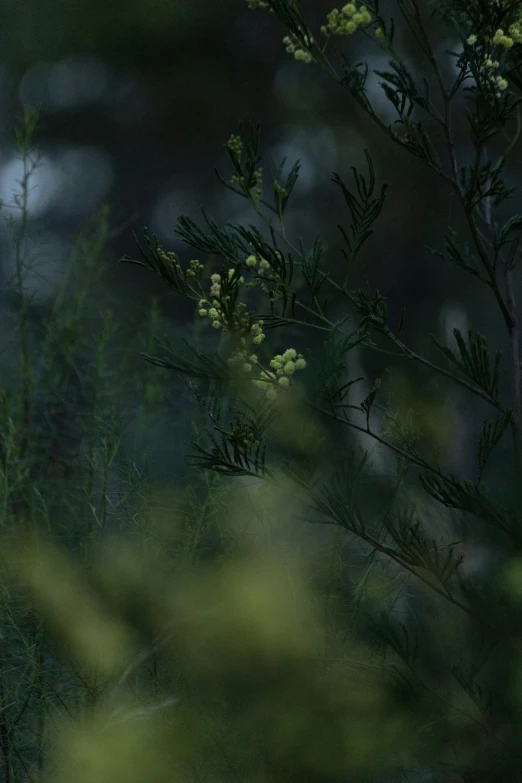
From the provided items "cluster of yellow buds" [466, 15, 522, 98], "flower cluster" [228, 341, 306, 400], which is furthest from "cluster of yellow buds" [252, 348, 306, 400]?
"cluster of yellow buds" [466, 15, 522, 98]

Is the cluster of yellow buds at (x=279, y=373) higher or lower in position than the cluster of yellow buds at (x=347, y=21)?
lower

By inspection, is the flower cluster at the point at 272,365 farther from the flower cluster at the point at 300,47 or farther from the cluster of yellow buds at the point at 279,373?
the flower cluster at the point at 300,47

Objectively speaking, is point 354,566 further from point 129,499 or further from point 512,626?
point 512,626

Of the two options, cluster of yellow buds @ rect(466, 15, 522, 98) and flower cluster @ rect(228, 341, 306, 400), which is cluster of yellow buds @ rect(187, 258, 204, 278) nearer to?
flower cluster @ rect(228, 341, 306, 400)

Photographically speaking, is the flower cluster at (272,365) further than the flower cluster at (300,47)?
No

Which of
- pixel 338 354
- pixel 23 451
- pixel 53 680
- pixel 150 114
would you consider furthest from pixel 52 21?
pixel 338 354

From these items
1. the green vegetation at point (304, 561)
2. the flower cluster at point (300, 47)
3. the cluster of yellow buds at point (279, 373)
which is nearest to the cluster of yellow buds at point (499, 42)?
the green vegetation at point (304, 561)

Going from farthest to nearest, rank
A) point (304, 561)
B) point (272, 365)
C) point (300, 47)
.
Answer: point (304, 561) → point (300, 47) → point (272, 365)

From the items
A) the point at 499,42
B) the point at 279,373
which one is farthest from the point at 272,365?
the point at 499,42

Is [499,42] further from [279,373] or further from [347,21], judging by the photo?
[279,373]

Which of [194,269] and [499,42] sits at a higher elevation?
[499,42]

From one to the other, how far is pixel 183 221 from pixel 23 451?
0.56 meters

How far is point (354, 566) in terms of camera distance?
0.90m

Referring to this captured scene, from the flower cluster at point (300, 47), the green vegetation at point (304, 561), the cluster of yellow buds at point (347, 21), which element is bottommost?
the green vegetation at point (304, 561)
